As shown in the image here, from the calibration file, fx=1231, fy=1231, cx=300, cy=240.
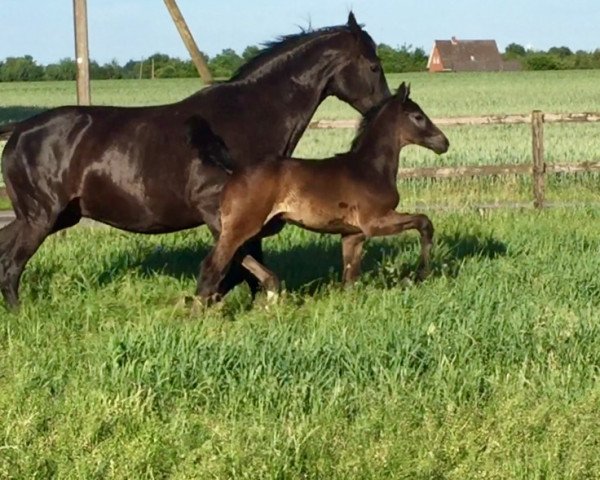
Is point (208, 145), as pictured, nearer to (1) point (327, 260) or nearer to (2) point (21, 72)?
(1) point (327, 260)

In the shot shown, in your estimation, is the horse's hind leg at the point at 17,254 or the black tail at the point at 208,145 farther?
the horse's hind leg at the point at 17,254

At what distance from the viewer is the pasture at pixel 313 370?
216 inches

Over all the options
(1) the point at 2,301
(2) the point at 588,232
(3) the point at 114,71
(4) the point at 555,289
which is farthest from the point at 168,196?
(3) the point at 114,71

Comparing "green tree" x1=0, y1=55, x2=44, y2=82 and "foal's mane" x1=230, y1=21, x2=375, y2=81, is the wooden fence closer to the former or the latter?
"foal's mane" x1=230, y1=21, x2=375, y2=81

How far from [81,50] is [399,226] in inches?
257

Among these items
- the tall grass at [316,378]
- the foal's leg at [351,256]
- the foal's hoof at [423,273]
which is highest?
the foal's leg at [351,256]

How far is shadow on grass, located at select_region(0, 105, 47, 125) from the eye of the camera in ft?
148

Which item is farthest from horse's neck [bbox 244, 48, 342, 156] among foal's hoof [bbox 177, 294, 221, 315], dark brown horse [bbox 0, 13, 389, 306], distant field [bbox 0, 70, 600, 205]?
distant field [bbox 0, 70, 600, 205]

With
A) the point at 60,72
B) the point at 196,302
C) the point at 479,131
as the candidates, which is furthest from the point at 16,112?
the point at 60,72

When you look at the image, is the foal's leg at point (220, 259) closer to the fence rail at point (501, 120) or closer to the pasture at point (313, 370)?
the pasture at point (313, 370)

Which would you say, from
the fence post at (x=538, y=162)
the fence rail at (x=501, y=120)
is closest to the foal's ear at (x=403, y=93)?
the fence post at (x=538, y=162)

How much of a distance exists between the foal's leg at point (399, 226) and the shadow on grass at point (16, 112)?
119 ft

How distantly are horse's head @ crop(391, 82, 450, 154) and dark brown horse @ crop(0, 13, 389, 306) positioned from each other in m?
0.21

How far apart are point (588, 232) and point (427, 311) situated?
17.0 feet
